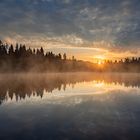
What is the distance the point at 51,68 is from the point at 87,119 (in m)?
138

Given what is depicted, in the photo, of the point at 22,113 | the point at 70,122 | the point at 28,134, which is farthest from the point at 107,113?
the point at 28,134

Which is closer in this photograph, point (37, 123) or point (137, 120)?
point (37, 123)

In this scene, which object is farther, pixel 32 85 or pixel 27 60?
pixel 27 60

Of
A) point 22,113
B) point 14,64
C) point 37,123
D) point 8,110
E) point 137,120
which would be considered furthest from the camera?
point 14,64

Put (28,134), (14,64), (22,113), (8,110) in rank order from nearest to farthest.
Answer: (28,134) → (22,113) → (8,110) → (14,64)

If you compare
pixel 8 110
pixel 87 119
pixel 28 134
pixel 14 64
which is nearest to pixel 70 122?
pixel 87 119

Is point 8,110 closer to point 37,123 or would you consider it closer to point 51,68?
point 37,123

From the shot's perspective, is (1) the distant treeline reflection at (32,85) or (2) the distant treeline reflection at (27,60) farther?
(2) the distant treeline reflection at (27,60)

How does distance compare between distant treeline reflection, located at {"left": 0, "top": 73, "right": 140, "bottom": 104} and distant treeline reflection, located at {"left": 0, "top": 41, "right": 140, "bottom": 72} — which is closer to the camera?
distant treeline reflection, located at {"left": 0, "top": 73, "right": 140, "bottom": 104}

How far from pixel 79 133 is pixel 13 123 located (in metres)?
4.29

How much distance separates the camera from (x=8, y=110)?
58.1 ft

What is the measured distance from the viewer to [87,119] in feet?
49.0

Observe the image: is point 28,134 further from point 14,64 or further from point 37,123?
point 14,64

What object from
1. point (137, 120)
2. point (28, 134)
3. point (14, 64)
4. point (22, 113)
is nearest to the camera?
point (28, 134)
